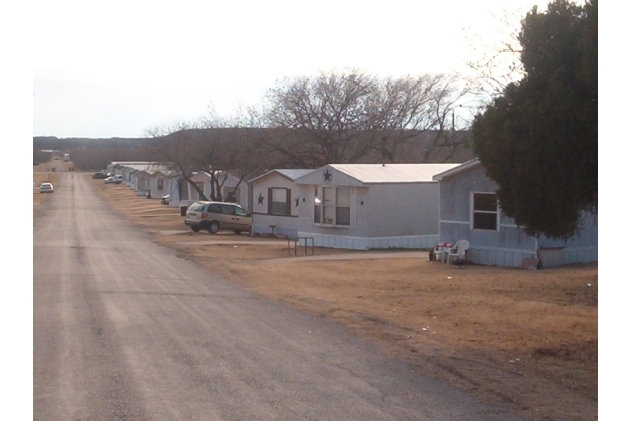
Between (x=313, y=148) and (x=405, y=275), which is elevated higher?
(x=313, y=148)

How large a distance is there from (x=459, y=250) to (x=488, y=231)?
3.45ft

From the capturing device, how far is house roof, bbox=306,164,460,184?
2848cm

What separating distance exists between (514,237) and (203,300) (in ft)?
38.2

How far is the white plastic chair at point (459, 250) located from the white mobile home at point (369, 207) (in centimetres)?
533

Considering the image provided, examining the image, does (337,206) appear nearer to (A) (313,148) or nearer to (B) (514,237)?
(B) (514,237)

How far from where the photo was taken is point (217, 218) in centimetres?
3569

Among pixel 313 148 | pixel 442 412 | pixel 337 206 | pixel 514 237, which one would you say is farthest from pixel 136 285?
pixel 313 148

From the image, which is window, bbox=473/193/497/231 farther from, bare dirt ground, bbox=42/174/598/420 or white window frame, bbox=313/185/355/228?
white window frame, bbox=313/185/355/228

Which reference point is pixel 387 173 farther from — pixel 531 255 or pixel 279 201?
pixel 531 255

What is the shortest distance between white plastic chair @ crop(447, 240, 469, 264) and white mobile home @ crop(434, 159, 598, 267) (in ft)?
1.46

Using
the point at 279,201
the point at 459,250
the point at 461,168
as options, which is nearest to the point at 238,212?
the point at 279,201

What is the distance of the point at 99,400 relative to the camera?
6.93 meters

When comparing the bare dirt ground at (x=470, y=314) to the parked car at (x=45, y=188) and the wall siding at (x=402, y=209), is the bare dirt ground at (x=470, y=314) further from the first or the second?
the parked car at (x=45, y=188)

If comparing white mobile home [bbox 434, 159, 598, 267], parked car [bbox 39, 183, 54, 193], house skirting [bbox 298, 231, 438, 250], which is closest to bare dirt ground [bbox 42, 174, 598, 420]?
white mobile home [bbox 434, 159, 598, 267]
